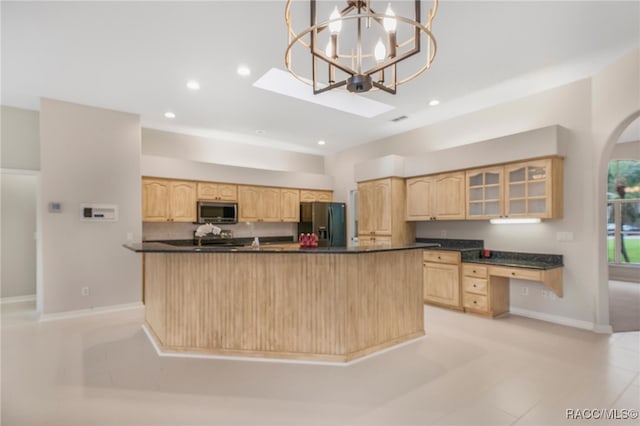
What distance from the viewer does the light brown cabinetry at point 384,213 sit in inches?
230

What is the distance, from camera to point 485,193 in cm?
479

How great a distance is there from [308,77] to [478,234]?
141 inches

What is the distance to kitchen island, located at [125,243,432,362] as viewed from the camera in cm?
305

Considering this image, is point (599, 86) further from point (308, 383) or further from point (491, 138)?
point (308, 383)

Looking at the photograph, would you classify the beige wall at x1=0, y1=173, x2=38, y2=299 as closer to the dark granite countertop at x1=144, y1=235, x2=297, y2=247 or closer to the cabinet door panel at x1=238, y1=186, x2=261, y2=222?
the dark granite countertop at x1=144, y1=235, x2=297, y2=247

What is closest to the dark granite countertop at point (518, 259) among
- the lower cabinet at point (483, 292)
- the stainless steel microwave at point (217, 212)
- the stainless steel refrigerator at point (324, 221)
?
the lower cabinet at point (483, 292)

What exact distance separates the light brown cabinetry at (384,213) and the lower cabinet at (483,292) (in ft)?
4.70

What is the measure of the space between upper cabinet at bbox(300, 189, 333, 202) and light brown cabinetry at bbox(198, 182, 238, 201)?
1575 millimetres

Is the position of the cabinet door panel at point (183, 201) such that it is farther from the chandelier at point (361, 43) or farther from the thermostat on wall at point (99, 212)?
the chandelier at point (361, 43)

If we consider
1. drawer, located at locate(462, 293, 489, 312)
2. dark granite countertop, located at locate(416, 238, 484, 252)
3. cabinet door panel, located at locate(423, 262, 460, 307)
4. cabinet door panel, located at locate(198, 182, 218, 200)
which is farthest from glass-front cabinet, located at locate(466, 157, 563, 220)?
cabinet door panel, located at locate(198, 182, 218, 200)

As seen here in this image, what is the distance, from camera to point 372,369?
2891 mm

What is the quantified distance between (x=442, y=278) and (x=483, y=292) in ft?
2.10

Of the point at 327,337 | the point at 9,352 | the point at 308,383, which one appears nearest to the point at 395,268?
the point at 327,337

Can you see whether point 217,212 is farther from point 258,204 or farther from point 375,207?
point 375,207
